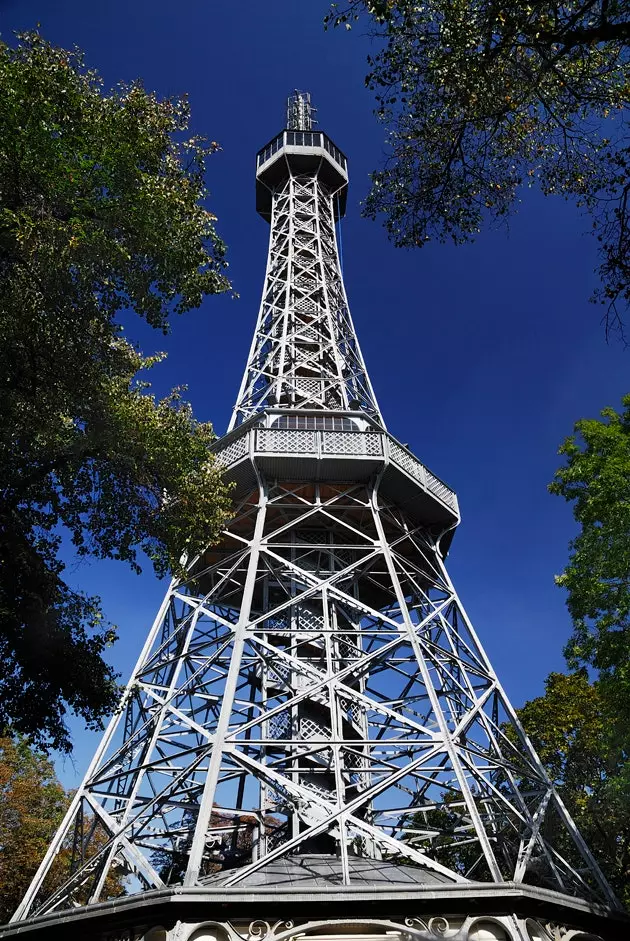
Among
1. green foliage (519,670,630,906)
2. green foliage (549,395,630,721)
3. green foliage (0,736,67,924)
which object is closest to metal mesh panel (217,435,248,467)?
green foliage (549,395,630,721)

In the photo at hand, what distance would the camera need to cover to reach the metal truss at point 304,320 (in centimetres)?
2275

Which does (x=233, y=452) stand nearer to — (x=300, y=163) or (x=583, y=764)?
(x=583, y=764)

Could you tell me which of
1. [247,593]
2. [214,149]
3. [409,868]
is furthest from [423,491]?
[214,149]

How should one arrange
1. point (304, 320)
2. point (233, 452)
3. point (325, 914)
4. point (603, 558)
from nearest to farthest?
point (325, 914) → point (603, 558) → point (233, 452) → point (304, 320)

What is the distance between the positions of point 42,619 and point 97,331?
14.6 feet

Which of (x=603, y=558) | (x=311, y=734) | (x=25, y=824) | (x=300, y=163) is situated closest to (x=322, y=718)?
(x=311, y=734)

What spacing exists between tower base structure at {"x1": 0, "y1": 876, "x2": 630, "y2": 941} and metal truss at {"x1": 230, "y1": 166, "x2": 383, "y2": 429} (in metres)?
13.3

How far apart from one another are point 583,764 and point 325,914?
1346cm

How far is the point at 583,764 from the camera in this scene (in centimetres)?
2034

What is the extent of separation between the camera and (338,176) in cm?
3192

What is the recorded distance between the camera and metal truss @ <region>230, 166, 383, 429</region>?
74.6 feet

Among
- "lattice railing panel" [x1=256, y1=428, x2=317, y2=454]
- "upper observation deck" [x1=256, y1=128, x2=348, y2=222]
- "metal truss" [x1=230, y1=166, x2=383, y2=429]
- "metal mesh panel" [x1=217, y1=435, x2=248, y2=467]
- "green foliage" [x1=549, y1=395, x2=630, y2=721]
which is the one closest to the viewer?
"green foliage" [x1=549, y1=395, x2=630, y2=721]

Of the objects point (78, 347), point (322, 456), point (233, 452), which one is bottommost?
point (78, 347)

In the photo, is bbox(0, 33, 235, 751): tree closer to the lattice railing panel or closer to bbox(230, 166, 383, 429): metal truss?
the lattice railing panel
